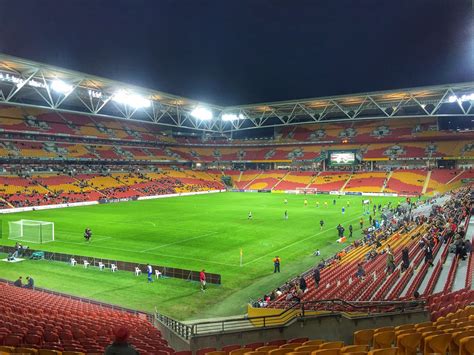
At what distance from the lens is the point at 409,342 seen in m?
6.07

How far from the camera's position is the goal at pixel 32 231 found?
30594 mm

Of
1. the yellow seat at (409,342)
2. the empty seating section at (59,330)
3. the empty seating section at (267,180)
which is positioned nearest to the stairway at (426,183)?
the empty seating section at (267,180)

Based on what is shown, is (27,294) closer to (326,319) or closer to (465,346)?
(326,319)

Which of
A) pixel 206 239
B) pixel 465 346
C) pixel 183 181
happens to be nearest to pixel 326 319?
pixel 465 346

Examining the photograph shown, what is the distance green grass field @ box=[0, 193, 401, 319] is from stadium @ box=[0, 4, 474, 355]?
173 millimetres

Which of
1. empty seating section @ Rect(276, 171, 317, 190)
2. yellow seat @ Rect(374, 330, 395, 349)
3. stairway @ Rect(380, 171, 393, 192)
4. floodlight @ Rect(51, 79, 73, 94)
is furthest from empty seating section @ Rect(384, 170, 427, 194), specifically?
yellow seat @ Rect(374, 330, 395, 349)

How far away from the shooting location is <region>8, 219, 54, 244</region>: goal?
30594 mm

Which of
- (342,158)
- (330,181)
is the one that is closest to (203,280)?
(342,158)

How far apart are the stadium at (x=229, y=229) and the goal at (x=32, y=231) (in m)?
0.15

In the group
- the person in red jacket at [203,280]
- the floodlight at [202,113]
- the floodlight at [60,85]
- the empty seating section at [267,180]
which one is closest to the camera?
the person in red jacket at [203,280]

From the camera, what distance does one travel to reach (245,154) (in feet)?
315

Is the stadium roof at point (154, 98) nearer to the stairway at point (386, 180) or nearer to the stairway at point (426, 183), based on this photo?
the stairway at point (426, 183)

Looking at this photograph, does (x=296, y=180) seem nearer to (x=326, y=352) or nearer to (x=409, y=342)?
(x=409, y=342)

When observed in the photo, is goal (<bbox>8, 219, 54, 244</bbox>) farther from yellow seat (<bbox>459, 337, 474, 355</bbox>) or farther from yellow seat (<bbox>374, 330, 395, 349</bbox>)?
yellow seat (<bbox>459, 337, 474, 355</bbox>)
